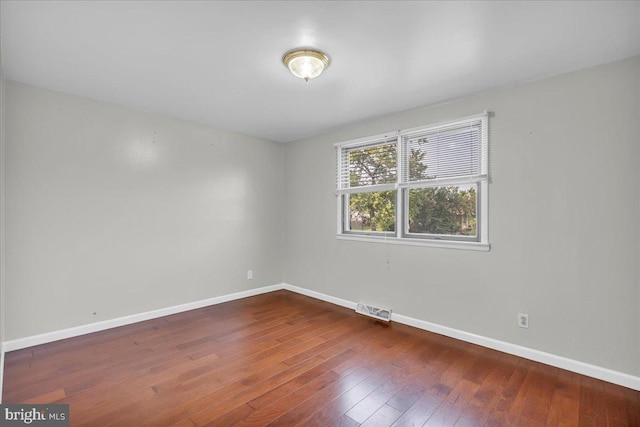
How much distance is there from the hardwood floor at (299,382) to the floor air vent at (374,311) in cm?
29

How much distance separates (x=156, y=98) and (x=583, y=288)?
419 centimetres

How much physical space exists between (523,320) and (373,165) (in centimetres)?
224

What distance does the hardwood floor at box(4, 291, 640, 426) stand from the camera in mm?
1872

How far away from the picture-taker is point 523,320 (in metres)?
2.65

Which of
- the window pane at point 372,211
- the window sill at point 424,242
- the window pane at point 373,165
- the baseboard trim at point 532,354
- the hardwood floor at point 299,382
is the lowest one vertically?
the hardwood floor at point 299,382

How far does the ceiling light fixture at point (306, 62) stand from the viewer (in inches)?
86.4

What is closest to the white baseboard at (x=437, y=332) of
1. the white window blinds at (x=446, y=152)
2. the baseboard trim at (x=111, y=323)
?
the baseboard trim at (x=111, y=323)

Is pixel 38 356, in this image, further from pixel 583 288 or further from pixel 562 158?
pixel 562 158

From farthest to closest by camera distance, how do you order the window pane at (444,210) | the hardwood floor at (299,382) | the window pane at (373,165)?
the window pane at (373,165) < the window pane at (444,210) < the hardwood floor at (299,382)

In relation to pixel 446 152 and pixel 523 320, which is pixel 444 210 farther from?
pixel 523 320

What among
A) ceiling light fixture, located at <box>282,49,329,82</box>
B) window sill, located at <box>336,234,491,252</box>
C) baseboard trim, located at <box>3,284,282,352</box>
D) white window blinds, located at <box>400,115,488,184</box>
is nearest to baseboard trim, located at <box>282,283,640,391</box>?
window sill, located at <box>336,234,491,252</box>

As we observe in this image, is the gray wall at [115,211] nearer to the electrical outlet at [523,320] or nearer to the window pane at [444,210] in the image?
the window pane at [444,210]

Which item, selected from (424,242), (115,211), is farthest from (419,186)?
(115,211)

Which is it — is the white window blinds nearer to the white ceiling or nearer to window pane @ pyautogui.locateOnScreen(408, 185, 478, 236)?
window pane @ pyautogui.locateOnScreen(408, 185, 478, 236)
